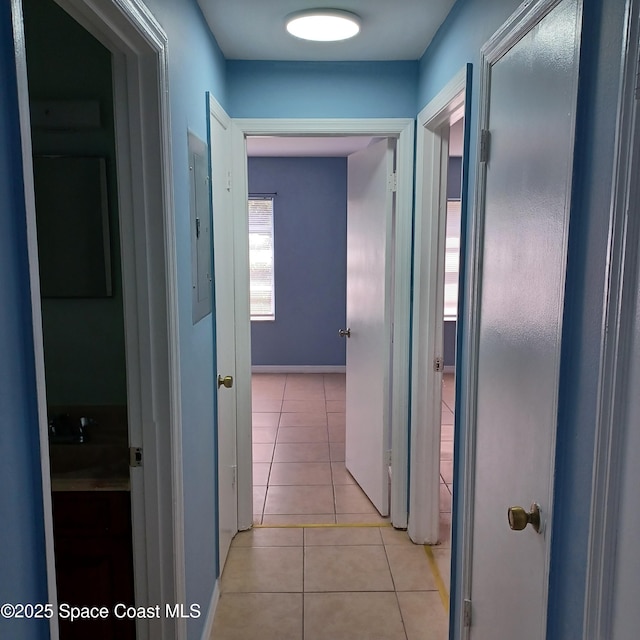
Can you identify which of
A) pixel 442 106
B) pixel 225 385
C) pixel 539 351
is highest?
pixel 442 106

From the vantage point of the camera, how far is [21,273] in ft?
2.77

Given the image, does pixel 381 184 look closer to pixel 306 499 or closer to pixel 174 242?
pixel 174 242

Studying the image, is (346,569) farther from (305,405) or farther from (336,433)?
(305,405)

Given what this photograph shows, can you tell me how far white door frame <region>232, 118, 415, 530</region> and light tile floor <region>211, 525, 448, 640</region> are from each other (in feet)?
0.75

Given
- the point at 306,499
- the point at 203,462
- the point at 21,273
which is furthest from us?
the point at 306,499

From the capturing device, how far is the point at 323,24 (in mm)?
2291

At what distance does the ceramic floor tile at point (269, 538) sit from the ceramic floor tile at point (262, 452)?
975mm

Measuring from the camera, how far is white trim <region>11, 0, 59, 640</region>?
32.2 inches

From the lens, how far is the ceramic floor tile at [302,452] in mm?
4133

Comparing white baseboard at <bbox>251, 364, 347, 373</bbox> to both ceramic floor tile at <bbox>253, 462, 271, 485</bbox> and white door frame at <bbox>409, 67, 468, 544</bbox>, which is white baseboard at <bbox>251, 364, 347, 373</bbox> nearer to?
ceramic floor tile at <bbox>253, 462, 271, 485</bbox>

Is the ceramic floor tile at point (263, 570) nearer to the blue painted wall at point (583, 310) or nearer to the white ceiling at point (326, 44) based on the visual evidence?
the blue painted wall at point (583, 310)

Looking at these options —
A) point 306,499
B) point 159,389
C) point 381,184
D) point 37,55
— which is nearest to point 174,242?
point 159,389

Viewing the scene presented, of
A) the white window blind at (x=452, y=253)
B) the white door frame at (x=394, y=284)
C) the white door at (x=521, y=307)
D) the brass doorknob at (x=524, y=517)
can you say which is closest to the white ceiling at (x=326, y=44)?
the white door frame at (x=394, y=284)

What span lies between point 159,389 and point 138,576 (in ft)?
1.92
